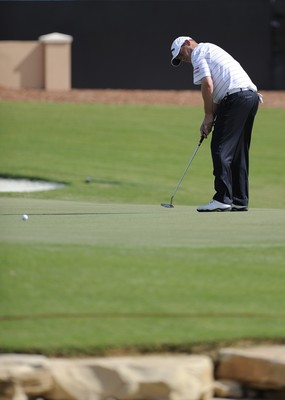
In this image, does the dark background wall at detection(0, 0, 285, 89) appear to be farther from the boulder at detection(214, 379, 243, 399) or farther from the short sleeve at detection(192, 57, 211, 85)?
the boulder at detection(214, 379, 243, 399)

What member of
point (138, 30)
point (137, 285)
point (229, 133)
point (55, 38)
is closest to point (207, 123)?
→ point (229, 133)

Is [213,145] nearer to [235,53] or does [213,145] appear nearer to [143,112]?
[143,112]

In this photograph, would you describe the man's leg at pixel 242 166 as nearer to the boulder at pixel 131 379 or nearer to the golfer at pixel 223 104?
the golfer at pixel 223 104

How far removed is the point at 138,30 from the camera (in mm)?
35344

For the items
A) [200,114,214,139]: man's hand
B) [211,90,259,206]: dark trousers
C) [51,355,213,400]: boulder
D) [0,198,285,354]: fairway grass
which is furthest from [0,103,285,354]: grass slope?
[200,114,214,139]: man's hand

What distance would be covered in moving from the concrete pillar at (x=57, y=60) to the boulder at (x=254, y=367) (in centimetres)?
2815

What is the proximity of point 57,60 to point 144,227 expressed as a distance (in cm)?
2561

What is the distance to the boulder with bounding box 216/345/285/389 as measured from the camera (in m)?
5.95

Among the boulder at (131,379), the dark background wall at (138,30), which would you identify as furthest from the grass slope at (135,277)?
the dark background wall at (138,30)

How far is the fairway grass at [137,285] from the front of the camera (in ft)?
20.5

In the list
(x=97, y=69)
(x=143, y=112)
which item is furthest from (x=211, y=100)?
(x=97, y=69)

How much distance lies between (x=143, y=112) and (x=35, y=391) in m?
23.6

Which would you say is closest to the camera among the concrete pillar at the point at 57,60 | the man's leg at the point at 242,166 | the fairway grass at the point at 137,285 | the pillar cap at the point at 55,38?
the fairway grass at the point at 137,285

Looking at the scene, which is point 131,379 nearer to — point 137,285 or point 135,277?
point 137,285
